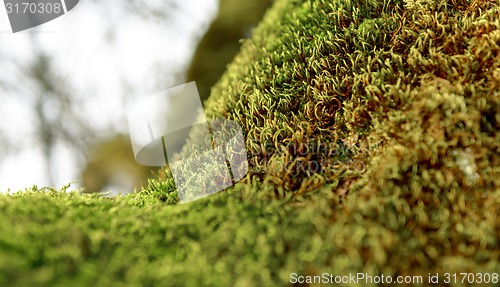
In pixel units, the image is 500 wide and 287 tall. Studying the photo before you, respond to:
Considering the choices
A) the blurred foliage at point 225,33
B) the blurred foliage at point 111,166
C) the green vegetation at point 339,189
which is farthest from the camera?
the blurred foliage at point 111,166

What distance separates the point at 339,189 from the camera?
4.00 ft

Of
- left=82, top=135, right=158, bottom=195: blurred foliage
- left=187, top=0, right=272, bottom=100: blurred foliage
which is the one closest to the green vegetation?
→ left=187, top=0, right=272, bottom=100: blurred foliage

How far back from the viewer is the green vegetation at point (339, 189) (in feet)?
3.16

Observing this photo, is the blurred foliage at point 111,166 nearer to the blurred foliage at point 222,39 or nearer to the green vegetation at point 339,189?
the blurred foliage at point 222,39

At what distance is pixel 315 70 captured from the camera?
1.55 meters

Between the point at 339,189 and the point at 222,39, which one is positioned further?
the point at 222,39

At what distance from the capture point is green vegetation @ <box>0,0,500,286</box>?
963mm

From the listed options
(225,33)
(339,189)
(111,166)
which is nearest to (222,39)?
(225,33)

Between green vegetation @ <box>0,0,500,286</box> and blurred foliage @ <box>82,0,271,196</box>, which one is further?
blurred foliage @ <box>82,0,271,196</box>

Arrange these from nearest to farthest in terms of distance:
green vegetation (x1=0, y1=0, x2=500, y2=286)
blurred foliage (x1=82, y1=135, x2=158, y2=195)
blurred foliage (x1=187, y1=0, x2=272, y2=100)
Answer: green vegetation (x1=0, y1=0, x2=500, y2=286) → blurred foliage (x1=187, y1=0, x2=272, y2=100) → blurred foliage (x1=82, y1=135, x2=158, y2=195)

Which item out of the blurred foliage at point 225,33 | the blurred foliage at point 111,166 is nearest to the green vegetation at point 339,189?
the blurred foliage at point 225,33

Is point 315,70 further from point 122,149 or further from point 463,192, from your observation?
point 122,149

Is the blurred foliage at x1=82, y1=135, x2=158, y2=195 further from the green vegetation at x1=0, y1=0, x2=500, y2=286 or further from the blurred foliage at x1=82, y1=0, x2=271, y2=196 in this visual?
the green vegetation at x1=0, y1=0, x2=500, y2=286

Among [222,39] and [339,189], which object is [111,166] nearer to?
[222,39]
